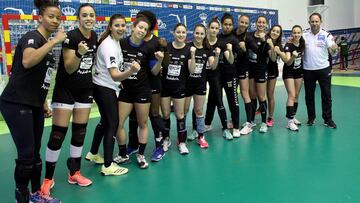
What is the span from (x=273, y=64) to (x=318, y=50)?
64cm

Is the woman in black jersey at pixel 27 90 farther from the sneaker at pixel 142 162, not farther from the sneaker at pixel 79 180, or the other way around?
the sneaker at pixel 142 162

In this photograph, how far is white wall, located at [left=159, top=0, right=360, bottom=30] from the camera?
1166 centimetres

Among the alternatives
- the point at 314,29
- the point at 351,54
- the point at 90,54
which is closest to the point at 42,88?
the point at 90,54

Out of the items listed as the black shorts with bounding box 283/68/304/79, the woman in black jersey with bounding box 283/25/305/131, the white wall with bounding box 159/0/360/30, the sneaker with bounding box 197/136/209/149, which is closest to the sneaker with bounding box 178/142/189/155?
the sneaker with bounding box 197/136/209/149

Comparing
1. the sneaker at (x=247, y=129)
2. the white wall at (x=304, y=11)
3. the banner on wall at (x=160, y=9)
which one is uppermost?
the white wall at (x=304, y=11)

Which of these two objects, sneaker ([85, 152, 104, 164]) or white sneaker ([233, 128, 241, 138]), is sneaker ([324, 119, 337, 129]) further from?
sneaker ([85, 152, 104, 164])

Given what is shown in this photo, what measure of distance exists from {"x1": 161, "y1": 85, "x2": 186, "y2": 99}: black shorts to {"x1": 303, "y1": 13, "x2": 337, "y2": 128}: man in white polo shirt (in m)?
2.08

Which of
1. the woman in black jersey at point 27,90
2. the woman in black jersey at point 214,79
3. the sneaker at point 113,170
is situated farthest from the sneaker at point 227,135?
the woman in black jersey at point 27,90

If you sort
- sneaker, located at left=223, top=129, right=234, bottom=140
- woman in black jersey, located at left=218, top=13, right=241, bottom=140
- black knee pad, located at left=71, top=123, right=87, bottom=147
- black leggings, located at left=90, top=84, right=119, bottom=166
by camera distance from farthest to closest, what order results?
sneaker, located at left=223, top=129, right=234, bottom=140 < woman in black jersey, located at left=218, top=13, right=241, bottom=140 < black leggings, located at left=90, top=84, right=119, bottom=166 < black knee pad, located at left=71, top=123, right=87, bottom=147

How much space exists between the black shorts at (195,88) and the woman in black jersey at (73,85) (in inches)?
54.6

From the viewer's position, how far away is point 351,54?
15.4 meters

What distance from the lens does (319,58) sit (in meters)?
4.79

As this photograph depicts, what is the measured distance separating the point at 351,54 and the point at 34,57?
52.0ft

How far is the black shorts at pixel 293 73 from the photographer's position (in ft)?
16.1
